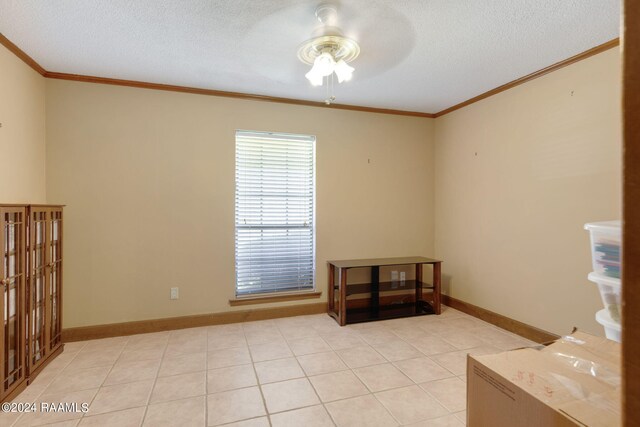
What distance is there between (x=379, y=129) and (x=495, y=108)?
4.30 ft

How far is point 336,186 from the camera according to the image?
4.00 m

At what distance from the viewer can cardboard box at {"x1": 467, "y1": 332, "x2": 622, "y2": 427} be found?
871mm

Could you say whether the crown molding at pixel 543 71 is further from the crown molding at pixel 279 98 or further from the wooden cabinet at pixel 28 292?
the wooden cabinet at pixel 28 292

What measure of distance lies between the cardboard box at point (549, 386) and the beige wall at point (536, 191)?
1.79 metres

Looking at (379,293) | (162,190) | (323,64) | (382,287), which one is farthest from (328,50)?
(379,293)

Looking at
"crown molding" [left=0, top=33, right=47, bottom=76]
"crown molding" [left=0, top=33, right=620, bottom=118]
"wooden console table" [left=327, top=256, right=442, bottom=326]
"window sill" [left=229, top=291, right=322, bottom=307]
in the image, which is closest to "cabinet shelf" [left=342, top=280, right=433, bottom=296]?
"wooden console table" [left=327, top=256, right=442, bottom=326]


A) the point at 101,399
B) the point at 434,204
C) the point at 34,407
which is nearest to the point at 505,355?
the point at 101,399

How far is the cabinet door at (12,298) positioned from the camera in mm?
2082

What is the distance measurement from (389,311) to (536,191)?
202cm

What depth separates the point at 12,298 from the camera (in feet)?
7.25

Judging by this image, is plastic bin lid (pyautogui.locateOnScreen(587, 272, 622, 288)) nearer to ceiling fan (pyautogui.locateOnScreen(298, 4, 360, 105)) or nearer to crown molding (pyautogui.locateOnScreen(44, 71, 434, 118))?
ceiling fan (pyautogui.locateOnScreen(298, 4, 360, 105))

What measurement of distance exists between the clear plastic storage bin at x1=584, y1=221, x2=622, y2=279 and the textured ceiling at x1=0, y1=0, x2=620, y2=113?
1409 mm

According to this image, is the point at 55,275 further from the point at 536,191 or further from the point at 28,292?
Result: the point at 536,191

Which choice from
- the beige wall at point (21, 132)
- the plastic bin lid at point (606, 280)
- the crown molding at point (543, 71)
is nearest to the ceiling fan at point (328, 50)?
the crown molding at point (543, 71)
